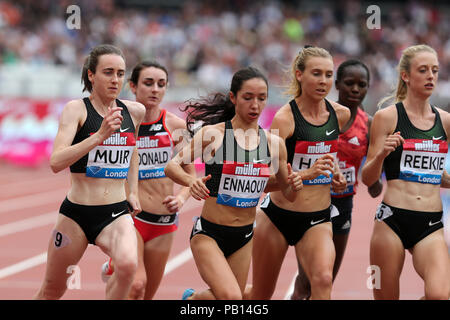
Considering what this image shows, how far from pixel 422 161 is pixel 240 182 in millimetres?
1435

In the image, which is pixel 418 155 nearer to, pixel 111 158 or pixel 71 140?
pixel 111 158

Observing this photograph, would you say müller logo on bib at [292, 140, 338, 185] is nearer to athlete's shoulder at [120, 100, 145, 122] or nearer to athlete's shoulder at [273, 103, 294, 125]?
athlete's shoulder at [273, 103, 294, 125]

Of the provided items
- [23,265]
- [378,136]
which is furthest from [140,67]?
[23,265]

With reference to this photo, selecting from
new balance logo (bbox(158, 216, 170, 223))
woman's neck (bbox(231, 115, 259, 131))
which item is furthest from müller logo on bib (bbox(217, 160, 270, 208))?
new balance logo (bbox(158, 216, 170, 223))

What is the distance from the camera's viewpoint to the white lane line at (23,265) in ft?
28.6

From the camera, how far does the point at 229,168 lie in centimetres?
546

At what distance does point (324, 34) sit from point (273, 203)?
18025 mm

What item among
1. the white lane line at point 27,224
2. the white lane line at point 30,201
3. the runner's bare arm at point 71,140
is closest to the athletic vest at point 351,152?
the runner's bare arm at point 71,140

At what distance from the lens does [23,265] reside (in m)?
9.11

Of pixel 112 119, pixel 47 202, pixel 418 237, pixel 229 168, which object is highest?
pixel 112 119

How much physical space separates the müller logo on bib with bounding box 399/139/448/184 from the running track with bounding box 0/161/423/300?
245 cm

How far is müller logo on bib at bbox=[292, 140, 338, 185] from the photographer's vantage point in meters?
5.94
